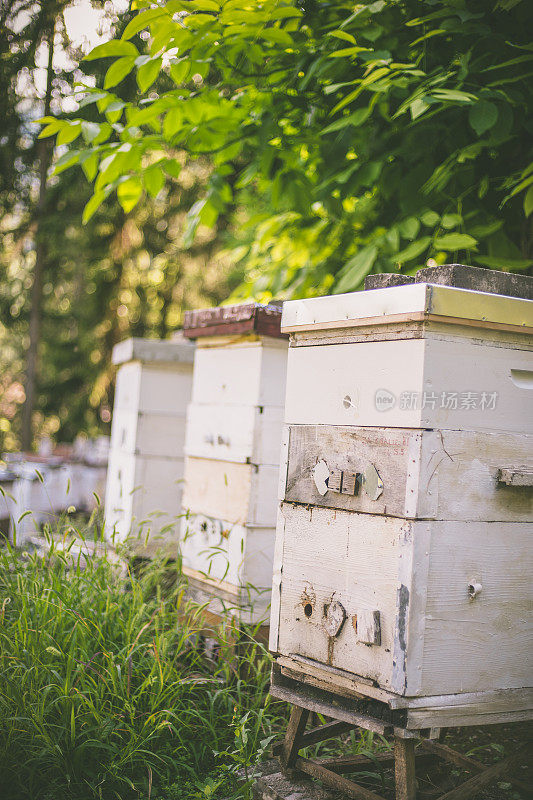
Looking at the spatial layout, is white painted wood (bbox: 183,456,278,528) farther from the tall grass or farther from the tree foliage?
the tree foliage

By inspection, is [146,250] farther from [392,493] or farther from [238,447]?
[392,493]

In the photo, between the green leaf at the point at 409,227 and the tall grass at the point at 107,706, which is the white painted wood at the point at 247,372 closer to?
the green leaf at the point at 409,227

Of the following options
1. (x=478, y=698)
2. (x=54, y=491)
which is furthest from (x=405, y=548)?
(x=54, y=491)

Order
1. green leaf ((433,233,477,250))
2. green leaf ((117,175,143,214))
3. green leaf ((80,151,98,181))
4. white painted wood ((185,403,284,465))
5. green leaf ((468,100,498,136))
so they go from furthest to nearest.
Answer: green leaf ((117,175,143,214)) → white painted wood ((185,403,284,465)) → green leaf ((80,151,98,181)) → green leaf ((433,233,477,250)) → green leaf ((468,100,498,136))

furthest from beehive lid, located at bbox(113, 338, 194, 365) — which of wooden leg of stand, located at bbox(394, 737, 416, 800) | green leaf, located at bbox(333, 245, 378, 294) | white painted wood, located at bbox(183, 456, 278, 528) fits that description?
wooden leg of stand, located at bbox(394, 737, 416, 800)

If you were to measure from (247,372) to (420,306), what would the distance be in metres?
1.34

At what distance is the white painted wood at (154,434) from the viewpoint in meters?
3.86

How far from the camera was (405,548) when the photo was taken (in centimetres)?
172

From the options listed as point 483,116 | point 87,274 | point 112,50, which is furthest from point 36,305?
point 483,116

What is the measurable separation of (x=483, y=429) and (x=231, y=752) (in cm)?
140

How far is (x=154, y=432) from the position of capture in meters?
3.89

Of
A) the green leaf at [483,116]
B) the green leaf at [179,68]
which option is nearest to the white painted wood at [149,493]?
the green leaf at [179,68]

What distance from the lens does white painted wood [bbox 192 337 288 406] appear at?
A: 2.90m

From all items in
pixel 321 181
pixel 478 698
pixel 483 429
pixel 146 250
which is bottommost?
pixel 478 698
